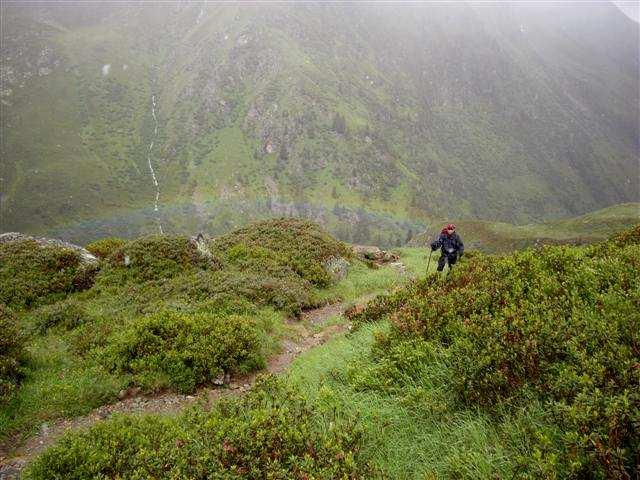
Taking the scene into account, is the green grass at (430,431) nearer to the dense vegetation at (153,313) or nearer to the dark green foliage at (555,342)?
the dark green foliage at (555,342)

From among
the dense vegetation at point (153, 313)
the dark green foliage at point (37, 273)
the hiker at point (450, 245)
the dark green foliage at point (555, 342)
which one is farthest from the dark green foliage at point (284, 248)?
→ the dark green foliage at point (555, 342)

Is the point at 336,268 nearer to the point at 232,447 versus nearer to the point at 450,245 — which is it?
the point at 450,245

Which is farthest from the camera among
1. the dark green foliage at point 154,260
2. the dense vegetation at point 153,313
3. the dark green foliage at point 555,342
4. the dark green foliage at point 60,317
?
the dark green foliage at point 154,260

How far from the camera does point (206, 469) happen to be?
17.3 ft

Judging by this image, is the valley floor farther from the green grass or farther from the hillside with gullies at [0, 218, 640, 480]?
the green grass

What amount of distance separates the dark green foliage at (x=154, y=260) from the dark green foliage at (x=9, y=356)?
616 cm

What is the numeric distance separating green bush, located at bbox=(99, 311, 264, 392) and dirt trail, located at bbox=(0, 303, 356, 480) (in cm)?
32

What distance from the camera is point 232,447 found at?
5504mm

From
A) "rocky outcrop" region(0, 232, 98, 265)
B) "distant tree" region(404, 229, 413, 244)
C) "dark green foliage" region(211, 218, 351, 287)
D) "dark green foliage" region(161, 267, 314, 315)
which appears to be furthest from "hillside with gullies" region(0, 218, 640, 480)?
"distant tree" region(404, 229, 413, 244)

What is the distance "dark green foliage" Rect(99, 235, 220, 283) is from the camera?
1802cm

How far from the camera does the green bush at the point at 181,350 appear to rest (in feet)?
34.9

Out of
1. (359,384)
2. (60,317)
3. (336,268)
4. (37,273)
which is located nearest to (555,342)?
(359,384)

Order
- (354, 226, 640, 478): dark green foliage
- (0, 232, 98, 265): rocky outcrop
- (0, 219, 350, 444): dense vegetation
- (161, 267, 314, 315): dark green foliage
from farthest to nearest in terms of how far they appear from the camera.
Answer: (0, 232, 98, 265): rocky outcrop → (161, 267, 314, 315): dark green foliage → (0, 219, 350, 444): dense vegetation → (354, 226, 640, 478): dark green foliage

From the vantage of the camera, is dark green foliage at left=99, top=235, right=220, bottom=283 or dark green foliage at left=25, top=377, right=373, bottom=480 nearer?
dark green foliage at left=25, top=377, right=373, bottom=480
